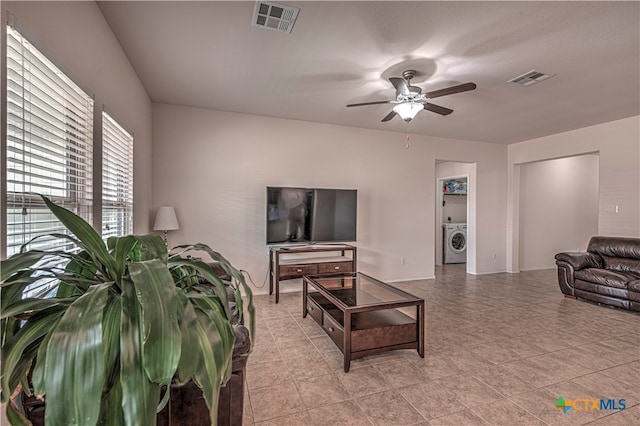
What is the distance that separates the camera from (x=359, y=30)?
2.30 metres

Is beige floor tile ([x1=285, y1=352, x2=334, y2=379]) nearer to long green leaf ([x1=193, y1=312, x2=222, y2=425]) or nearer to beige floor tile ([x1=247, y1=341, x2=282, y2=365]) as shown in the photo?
beige floor tile ([x1=247, y1=341, x2=282, y2=365])

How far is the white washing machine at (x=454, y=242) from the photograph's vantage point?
24.0 ft

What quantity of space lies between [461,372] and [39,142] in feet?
9.88

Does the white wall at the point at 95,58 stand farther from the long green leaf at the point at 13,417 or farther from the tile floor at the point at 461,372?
the tile floor at the point at 461,372

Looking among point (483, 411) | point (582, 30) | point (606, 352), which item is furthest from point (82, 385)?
point (606, 352)

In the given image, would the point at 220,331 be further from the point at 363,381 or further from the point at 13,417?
the point at 363,381

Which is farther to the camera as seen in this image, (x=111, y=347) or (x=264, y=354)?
(x=264, y=354)

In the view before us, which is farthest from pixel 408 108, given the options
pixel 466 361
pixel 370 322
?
pixel 466 361

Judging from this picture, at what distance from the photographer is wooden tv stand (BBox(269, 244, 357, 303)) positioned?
4.10 metres

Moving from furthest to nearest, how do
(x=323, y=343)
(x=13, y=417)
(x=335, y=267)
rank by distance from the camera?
(x=335, y=267) < (x=323, y=343) < (x=13, y=417)

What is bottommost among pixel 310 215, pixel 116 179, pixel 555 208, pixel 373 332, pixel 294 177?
pixel 373 332

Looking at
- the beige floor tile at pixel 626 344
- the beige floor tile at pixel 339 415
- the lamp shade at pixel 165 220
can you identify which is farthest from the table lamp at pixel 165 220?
the beige floor tile at pixel 626 344

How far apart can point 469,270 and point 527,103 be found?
347cm

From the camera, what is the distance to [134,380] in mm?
646
